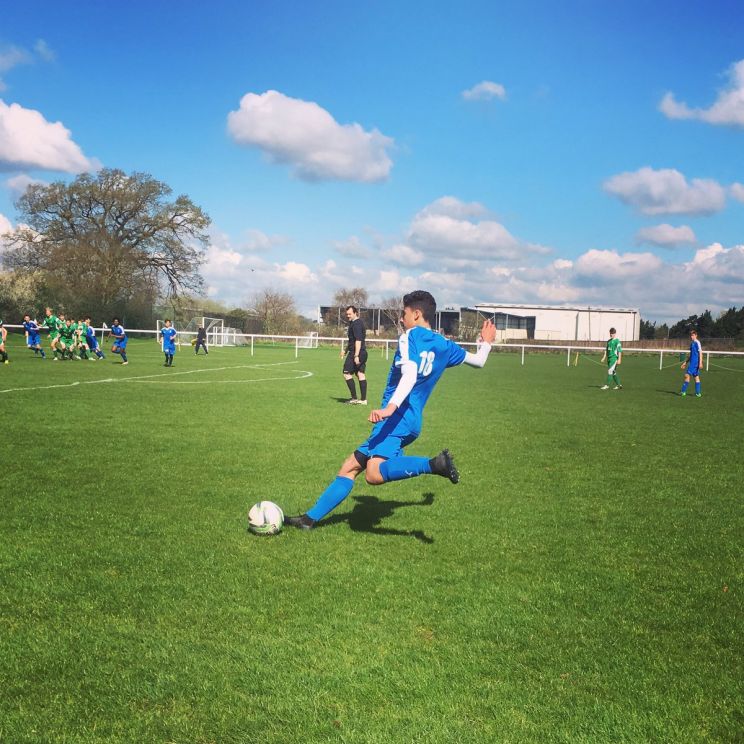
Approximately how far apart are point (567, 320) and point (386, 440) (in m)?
97.8

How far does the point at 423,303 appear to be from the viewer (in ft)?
18.3

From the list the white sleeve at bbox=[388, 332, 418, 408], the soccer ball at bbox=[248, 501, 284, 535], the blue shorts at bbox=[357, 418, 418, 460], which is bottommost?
the soccer ball at bbox=[248, 501, 284, 535]

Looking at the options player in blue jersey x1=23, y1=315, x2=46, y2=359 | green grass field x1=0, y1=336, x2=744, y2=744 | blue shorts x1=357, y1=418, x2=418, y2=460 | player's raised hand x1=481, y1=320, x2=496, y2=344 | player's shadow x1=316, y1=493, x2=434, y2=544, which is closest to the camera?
green grass field x1=0, y1=336, x2=744, y2=744

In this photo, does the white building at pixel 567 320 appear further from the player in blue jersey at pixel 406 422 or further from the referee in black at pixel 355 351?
the player in blue jersey at pixel 406 422

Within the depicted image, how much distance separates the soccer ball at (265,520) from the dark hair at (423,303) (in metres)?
2.02

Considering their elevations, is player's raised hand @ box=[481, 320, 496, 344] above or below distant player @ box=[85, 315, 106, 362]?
above

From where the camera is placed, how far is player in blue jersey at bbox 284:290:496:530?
536cm

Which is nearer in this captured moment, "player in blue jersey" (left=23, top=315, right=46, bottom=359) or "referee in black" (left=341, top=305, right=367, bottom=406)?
"referee in black" (left=341, top=305, right=367, bottom=406)

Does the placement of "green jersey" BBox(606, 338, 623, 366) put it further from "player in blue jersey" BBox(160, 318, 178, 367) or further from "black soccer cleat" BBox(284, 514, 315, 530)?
"black soccer cleat" BBox(284, 514, 315, 530)

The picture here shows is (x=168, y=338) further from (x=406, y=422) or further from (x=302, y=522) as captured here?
(x=406, y=422)

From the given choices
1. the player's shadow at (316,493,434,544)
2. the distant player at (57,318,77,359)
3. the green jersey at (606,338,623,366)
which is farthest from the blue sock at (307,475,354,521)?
the distant player at (57,318,77,359)

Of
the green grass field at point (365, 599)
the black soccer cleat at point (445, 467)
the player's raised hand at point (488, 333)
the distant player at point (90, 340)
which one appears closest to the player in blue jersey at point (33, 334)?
the distant player at point (90, 340)

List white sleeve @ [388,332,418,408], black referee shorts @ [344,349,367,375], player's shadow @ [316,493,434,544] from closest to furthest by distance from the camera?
1. white sleeve @ [388,332,418,408]
2. player's shadow @ [316,493,434,544]
3. black referee shorts @ [344,349,367,375]

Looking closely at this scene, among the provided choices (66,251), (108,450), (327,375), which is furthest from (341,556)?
(66,251)
